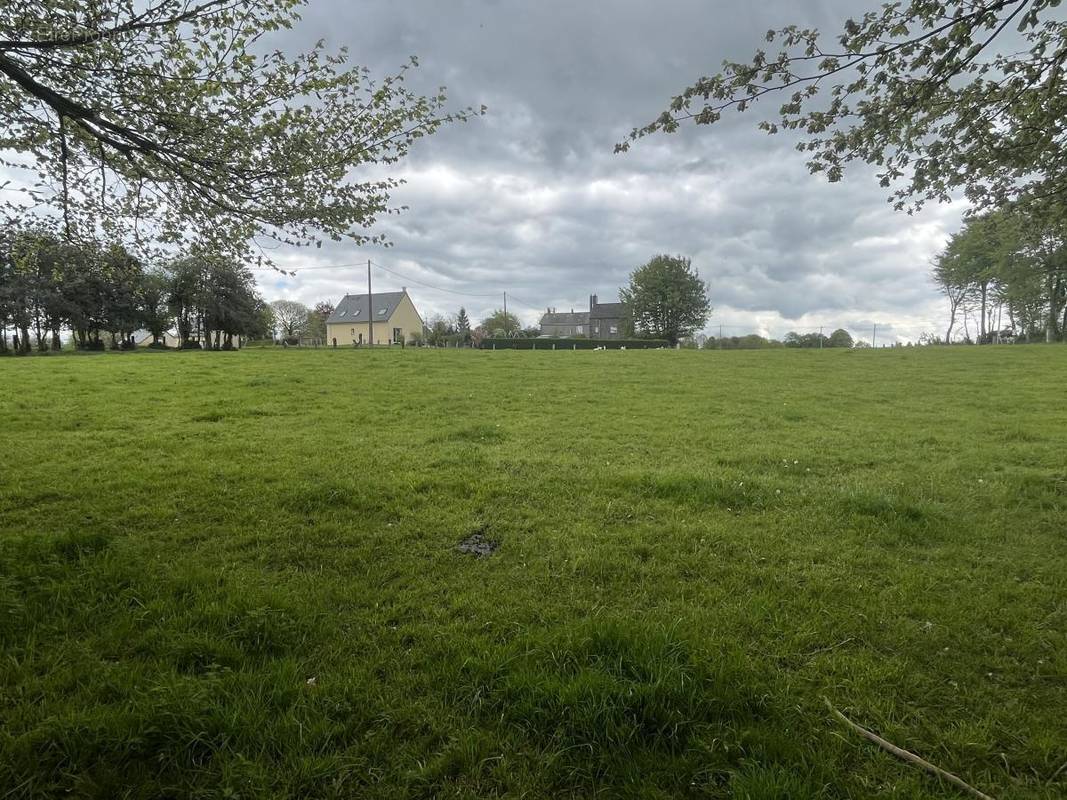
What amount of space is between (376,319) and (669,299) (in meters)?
46.5

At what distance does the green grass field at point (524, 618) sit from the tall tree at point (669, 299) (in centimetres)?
6994

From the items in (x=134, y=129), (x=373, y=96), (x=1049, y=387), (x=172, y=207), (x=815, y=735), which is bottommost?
(x=815, y=735)

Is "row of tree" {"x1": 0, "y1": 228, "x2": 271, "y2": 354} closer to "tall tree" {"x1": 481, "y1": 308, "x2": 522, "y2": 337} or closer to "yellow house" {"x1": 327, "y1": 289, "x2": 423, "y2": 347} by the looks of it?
"yellow house" {"x1": 327, "y1": 289, "x2": 423, "y2": 347}

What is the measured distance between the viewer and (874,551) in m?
5.36

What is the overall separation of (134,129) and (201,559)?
5161 millimetres

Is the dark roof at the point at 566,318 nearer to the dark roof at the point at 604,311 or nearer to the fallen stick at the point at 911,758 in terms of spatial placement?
the dark roof at the point at 604,311

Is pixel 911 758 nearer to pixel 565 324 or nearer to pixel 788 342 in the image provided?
pixel 788 342

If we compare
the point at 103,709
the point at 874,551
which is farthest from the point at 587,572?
the point at 103,709

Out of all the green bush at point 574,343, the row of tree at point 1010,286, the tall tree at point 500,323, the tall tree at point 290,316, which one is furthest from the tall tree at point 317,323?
the row of tree at point 1010,286

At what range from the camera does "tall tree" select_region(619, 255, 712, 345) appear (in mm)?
77062

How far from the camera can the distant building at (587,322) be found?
118625mm

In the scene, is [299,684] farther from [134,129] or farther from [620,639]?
[134,129]

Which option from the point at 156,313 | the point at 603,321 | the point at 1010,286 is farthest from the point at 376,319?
the point at 1010,286

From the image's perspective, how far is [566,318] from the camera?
429 ft
